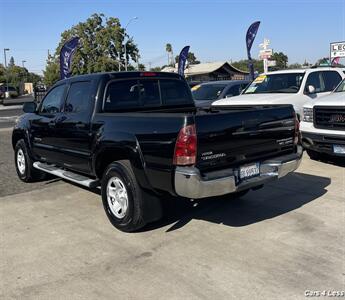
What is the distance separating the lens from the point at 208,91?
1382cm

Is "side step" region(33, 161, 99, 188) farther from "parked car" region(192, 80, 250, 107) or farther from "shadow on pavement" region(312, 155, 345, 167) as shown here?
"parked car" region(192, 80, 250, 107)

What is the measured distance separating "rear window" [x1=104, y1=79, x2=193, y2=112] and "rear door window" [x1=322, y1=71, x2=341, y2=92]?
5.47m

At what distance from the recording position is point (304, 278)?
3.74 m

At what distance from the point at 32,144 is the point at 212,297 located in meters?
4.99

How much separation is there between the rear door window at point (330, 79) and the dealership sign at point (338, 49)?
1184cm

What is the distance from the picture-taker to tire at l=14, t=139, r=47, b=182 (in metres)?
7.70

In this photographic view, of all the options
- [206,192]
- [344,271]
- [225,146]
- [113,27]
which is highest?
[113,27]

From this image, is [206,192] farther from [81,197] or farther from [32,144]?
[32,144]

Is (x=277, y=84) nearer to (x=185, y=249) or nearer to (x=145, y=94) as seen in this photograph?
(x=145, y=94)

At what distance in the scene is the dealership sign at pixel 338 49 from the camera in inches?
848

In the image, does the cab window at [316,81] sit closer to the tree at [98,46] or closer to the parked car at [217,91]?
the parked car at [217,91]

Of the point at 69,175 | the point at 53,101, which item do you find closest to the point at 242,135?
the point at 69,175

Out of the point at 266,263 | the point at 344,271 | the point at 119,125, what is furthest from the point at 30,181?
the point at 344,271

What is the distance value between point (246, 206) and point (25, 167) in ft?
13.8
